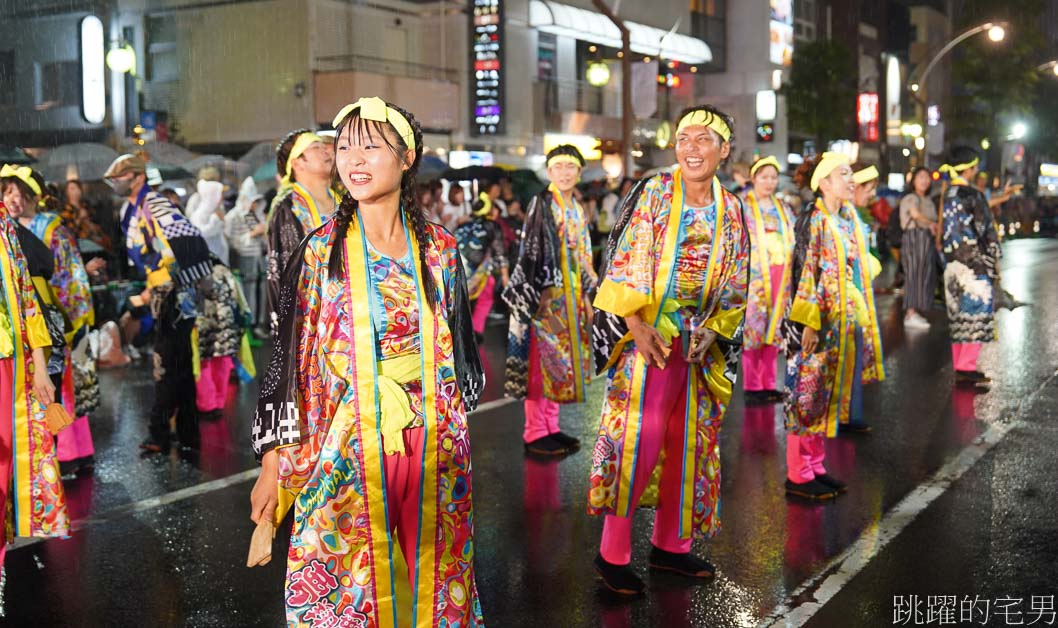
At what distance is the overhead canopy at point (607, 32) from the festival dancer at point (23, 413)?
22.7 m

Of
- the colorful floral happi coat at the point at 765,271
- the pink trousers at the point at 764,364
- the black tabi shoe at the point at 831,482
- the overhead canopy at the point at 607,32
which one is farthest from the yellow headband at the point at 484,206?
the overhead canopy at the point at 607,32

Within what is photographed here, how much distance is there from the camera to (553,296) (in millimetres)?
7730

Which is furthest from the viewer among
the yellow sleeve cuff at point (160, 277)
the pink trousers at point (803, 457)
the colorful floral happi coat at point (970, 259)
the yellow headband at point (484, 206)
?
the yellow headband at point (484, 206)

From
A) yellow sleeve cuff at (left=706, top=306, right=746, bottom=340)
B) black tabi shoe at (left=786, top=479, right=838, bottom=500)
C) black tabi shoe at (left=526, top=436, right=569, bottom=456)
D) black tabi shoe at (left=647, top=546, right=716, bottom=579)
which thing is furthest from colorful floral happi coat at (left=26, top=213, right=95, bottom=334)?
black tabi shoe at (left=786, top=479, right=838, bottom=500)

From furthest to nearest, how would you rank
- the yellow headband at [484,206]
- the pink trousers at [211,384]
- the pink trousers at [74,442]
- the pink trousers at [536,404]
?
the yellow headband at [484,206], the pink trousers at [211,384], the pink trousers at [536,404], the pink trousers at [74,442]

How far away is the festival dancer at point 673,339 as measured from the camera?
4.98 meters

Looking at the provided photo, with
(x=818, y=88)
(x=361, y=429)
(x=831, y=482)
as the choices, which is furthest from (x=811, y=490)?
(x=818, y=88)

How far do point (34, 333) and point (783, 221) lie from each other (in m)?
6.60

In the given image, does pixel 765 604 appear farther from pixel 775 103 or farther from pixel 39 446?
pixel 775 103

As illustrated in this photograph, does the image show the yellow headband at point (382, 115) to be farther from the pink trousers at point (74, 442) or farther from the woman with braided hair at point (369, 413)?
the pink trousers at point (74, 442)

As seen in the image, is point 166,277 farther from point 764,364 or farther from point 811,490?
point 764,364

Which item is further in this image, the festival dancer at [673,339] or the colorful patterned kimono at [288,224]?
the colorful patterned kimono at [288,224]

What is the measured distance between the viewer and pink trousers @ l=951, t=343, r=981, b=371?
1031cm

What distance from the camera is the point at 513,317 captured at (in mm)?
7980
